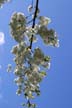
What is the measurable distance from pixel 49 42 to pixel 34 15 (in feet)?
6.90

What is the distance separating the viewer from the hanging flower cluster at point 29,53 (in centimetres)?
2084

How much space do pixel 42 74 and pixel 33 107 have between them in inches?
72.1

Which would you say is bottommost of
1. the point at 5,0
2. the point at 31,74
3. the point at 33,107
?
the point at 33,107

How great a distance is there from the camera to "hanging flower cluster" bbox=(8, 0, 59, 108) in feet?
68.4

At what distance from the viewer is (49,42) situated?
21.4 m

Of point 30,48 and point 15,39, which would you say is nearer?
point 30,48

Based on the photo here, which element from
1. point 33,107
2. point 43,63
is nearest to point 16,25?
point 43,63

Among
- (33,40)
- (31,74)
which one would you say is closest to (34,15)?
(33,40)

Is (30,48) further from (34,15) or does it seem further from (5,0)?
(5,0)

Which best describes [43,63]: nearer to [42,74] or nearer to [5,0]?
[42,74]

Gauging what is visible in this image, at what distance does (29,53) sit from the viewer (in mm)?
20578

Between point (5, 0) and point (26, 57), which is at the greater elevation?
point (5, 0)

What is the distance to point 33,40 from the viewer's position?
20500 millimetres

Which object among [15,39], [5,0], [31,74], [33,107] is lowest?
[33,107]
